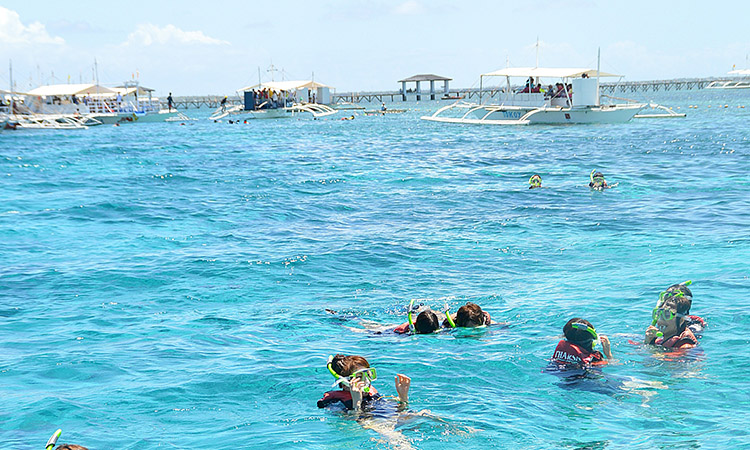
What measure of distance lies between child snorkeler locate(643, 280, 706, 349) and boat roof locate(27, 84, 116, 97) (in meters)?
80.4

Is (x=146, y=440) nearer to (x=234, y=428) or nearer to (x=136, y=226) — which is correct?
(x=234, y=428)

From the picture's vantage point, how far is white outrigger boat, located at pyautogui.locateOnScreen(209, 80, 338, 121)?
85500 millimetres

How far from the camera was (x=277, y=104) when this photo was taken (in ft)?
285

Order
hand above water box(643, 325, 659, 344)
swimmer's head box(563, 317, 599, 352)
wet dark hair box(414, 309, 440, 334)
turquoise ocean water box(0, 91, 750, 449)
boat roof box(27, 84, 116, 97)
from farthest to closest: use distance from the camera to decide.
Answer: boat roof box(27, 84, 116, 97) < wet dark hair box(414, 309, 440, 334) < hand above water box(643, 325, 659, 344) < swimmer's head box(563, 317, 599, 352) < turquoise ocean water box(0, 91, 750, 449)

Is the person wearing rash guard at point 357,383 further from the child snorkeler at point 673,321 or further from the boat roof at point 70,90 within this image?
the boat roof at point 70,90

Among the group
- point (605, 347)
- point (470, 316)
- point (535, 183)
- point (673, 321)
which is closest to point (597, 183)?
point (535, 183)

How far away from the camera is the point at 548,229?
18.2 m

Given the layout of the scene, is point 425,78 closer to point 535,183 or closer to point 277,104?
point 277,104

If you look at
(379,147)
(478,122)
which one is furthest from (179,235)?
(478,122)

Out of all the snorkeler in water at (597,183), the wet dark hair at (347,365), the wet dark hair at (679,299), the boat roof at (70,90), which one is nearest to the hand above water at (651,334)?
the wet dark hair at (679,299)

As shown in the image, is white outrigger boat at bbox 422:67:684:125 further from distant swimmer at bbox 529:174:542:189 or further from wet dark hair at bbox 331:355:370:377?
wet dark hair at bbox 331:355:370:377

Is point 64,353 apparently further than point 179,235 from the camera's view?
No

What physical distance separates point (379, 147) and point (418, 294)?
31925mm

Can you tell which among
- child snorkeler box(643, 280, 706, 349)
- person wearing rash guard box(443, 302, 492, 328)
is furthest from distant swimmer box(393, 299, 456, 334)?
child snorkeler box(643, 280, 706, 349)
